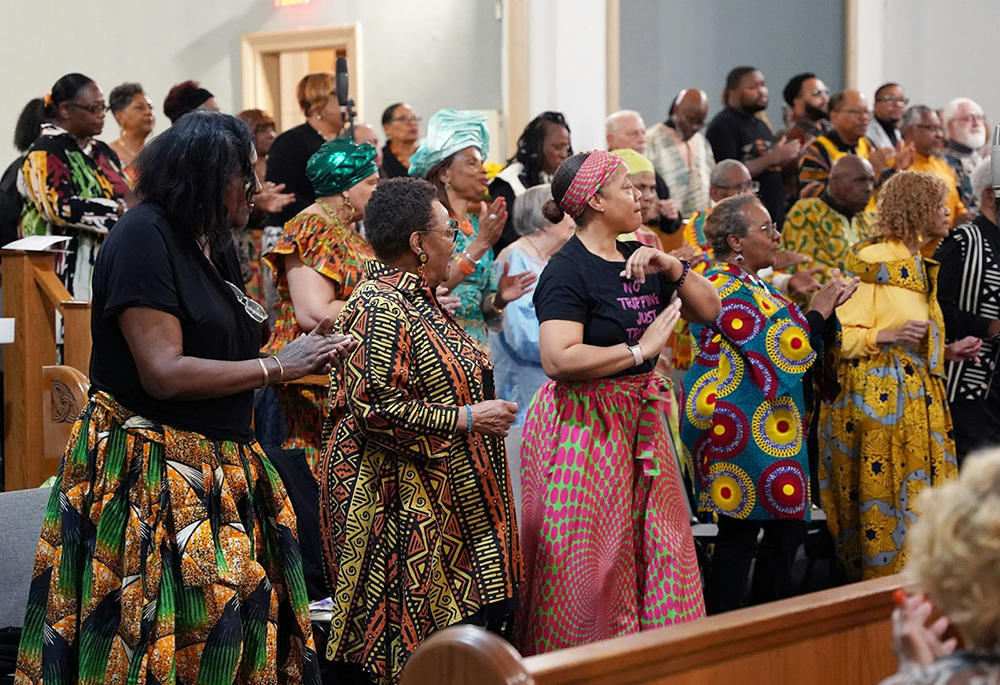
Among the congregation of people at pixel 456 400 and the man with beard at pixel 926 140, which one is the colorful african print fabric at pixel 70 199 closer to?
the congregation of people at pixel 456 400

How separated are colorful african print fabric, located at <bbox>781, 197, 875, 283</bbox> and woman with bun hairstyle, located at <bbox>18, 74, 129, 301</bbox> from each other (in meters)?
3.23

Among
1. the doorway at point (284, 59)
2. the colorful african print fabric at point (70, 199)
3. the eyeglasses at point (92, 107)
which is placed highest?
the doorway at point (284, 59)

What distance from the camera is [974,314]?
5.45 m

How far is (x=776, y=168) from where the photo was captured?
764 cm

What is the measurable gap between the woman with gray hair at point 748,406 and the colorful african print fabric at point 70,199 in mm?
2612

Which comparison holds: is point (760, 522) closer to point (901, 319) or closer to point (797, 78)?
point (901, 319)

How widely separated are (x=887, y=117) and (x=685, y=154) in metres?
2.15

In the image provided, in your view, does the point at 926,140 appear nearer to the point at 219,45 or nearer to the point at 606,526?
the point at 606,526

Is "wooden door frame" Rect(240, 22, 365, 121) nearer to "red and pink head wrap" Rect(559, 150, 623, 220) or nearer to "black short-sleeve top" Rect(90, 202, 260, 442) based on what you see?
"red and pink head wrap" Rect(559, 150, 623, 220)

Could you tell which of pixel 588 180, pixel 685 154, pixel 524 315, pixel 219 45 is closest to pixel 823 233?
pixel 685 154

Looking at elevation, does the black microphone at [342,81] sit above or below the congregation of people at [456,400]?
above

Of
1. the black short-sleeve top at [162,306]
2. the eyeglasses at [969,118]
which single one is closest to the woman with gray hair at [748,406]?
the black short-sleeve top at [162,306]

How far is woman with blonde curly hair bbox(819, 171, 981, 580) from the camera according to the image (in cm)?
530

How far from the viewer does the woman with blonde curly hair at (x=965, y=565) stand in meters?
1.42
